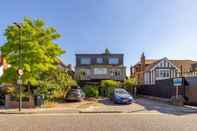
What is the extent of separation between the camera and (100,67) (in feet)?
189

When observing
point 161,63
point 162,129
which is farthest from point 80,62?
point 162,129

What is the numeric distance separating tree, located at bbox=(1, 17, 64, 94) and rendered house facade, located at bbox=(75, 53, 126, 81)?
92.5 feet

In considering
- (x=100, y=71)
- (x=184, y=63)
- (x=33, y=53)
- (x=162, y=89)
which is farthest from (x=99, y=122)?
(x=184, y=63)

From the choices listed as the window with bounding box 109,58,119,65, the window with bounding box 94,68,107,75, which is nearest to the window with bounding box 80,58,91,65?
the window with bounding box 94,68,107,75

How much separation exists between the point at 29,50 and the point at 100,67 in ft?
105

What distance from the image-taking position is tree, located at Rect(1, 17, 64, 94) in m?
26.4

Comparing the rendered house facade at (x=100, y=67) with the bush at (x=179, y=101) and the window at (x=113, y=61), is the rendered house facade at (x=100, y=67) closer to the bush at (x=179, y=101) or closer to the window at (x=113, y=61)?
the window at (x=113, y=61)

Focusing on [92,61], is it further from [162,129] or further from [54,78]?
[162,129]

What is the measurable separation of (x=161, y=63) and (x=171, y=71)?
2388mm

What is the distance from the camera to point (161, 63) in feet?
192

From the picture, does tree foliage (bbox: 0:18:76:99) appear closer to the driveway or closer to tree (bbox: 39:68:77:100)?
tree (bbox: 39:68:77:100)

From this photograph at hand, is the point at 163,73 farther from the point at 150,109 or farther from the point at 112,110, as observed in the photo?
the point at 112,110

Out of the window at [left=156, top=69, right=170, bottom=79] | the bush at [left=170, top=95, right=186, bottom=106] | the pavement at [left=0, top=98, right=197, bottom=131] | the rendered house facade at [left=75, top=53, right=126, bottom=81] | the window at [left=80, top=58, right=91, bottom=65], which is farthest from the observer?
the window at [left=80, top=58, right=91, bottom=65]

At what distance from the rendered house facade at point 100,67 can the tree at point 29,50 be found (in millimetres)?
28179
